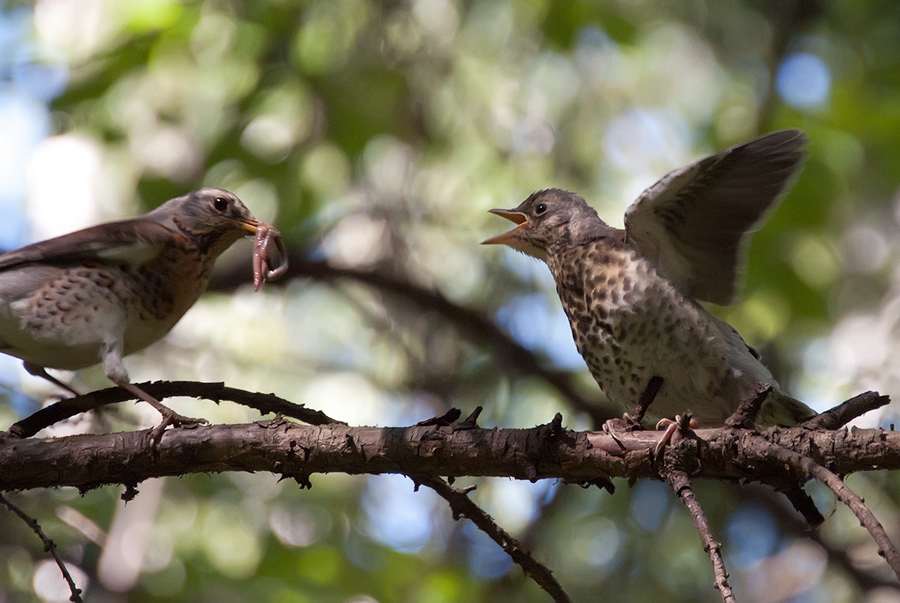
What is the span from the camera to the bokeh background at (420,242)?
508 cm

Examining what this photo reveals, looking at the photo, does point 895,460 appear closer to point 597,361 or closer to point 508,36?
point 597,361

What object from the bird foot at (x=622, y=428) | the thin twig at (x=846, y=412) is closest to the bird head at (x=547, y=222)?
the bird foot at (x=622, y=428)

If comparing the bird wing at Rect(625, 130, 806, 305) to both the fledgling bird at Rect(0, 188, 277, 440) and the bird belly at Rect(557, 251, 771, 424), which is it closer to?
the bird belly at Rect(557, 251, 771, 424)

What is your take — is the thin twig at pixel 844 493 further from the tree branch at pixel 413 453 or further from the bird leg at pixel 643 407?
the bird leg at pixel 643 407

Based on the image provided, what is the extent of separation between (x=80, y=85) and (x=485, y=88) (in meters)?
3.17

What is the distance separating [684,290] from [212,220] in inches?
78.4

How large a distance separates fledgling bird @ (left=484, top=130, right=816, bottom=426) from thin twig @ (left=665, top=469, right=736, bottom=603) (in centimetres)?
91

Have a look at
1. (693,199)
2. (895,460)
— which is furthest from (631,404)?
(895,460)

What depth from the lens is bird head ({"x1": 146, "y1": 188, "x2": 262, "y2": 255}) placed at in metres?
3.91

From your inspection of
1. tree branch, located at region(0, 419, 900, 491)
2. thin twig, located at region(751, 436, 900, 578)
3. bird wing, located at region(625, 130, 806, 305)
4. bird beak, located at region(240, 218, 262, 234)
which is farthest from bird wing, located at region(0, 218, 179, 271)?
thin twig, located at region(751, 436, 900, 578)

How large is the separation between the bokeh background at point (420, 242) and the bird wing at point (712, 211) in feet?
4.19

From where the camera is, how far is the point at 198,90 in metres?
6.20

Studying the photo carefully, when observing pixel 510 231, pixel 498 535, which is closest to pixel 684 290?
pixel 510 231

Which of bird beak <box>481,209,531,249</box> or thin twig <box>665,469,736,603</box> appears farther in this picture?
bird beak <box>481,209,531,249</box>
